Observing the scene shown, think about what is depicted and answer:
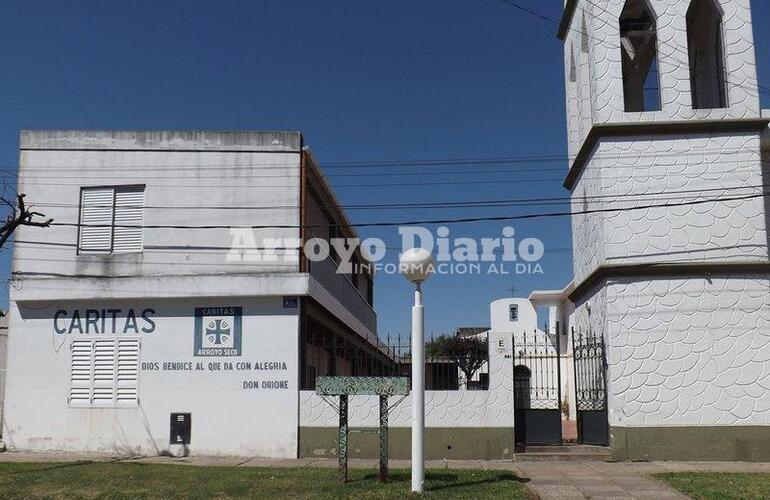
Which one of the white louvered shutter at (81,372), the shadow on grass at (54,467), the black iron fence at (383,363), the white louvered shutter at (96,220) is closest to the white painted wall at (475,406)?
the black iron fence at (383,363)

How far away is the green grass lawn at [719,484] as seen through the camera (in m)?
9.21

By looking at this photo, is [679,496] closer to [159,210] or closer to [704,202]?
[704,202]

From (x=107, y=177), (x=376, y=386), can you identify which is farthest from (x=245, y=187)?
(x=376, y=386)

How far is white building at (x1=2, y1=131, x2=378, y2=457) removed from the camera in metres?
14.1

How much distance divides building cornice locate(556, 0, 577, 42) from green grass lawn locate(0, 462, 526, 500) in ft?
31.6

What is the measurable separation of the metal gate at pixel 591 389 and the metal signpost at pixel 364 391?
5.02 meters

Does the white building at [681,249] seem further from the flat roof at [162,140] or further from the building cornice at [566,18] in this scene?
the flat roof at [162,140]

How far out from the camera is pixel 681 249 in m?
13.4

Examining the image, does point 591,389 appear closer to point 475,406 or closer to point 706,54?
point 475,406

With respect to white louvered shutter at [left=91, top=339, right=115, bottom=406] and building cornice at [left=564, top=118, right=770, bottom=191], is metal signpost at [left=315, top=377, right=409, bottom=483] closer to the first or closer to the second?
white louvered shutter at [left=91, top=339, right=115, bottom=406]

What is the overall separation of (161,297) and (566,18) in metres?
10.1

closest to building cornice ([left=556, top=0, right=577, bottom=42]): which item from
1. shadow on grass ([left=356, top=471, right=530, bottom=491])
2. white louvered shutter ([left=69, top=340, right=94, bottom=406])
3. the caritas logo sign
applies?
the caritas logo sign

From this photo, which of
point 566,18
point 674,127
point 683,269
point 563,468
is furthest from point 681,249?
point 566,18

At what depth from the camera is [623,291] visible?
44.1 ft
